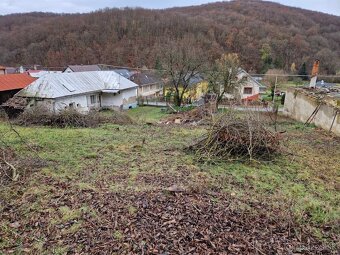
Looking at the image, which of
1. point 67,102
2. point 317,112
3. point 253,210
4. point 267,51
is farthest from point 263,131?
point 267,51

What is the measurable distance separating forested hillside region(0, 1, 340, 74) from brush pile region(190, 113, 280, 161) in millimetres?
53513

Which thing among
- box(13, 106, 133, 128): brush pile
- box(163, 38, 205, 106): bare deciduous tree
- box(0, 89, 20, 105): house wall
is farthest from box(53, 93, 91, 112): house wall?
box(163, 38, 205, 106): bare deciduous tree

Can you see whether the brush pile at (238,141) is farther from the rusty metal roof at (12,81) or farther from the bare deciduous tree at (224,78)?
the rusty metal roof at (12,81)

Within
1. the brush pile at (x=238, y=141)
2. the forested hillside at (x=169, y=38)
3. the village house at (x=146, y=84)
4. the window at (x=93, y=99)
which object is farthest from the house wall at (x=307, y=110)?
the forested hillside at (x=169, y=38)

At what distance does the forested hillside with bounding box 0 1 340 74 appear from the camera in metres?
63.7

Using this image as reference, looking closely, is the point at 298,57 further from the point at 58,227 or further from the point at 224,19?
the point at 58,227

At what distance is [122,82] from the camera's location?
2666 centimetres

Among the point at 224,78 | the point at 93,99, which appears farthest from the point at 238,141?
the point at 224,78

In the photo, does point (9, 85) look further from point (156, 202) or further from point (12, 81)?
point (156, 202)

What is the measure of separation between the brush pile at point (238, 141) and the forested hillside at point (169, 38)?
176ft

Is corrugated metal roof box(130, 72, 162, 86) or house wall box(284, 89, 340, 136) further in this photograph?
corrugated metal roof box(130, 72, 162, 86)

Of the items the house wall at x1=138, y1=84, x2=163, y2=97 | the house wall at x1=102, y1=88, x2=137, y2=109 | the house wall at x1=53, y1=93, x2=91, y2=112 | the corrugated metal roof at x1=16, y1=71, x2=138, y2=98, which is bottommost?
the house wall at x1=138, y1=84, x2=163, y2=97

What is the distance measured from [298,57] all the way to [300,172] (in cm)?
6531

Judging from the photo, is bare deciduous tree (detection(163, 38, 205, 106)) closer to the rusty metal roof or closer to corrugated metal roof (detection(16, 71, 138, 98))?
corrugated metal roof (detection(16, 71, 138, 98))
